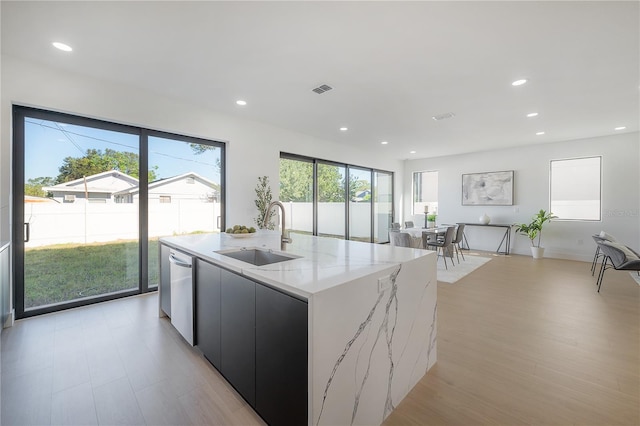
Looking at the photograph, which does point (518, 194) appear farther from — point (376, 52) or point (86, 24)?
point (86, 24)

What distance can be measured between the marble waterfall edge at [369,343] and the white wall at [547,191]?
262 inches

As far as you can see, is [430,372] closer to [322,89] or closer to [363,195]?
[322,89]

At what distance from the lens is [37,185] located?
9.93ft

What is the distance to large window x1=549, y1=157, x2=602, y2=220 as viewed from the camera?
20.0ft

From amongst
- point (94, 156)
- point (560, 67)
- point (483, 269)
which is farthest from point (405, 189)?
point (94, 156)

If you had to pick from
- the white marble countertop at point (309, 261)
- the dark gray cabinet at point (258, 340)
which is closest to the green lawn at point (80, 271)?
the white marble countertop at point (309, 261)

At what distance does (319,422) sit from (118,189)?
149 inches

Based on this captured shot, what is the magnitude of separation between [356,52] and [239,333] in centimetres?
266

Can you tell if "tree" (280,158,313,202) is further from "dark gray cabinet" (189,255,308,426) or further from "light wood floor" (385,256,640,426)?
"dark gray cabinet" (189,255,308,426)

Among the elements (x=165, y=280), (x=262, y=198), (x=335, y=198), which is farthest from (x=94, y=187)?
(x=335, y=198)

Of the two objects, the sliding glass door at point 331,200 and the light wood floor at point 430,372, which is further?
the sliding glass door at point 331,200

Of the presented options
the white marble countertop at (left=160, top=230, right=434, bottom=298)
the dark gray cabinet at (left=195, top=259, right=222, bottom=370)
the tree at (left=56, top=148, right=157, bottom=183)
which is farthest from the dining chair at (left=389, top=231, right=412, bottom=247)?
the tree at (left=56, top=148, right=157, bottom=183)

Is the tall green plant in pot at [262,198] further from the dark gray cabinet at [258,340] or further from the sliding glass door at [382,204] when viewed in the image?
the sliding glass door at [382,204]

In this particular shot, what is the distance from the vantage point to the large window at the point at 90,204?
299 centimetres
